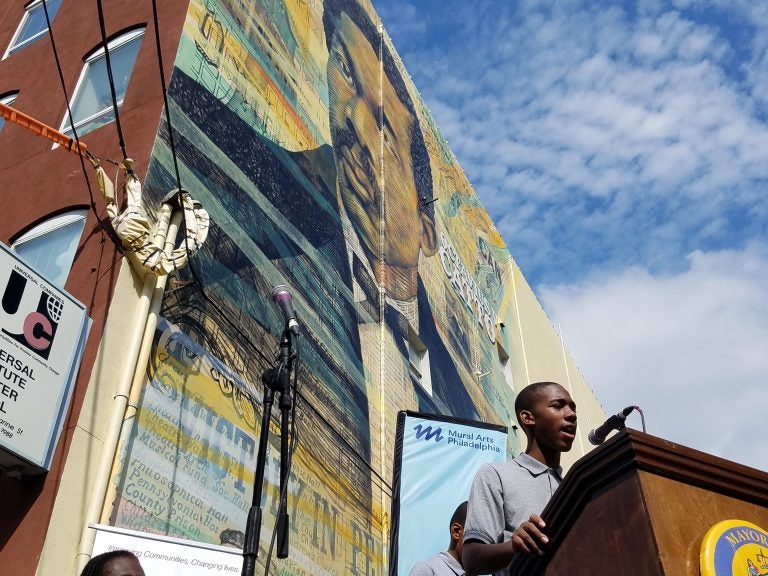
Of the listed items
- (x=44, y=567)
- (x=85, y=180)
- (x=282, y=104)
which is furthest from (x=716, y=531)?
(x=282, y=104)

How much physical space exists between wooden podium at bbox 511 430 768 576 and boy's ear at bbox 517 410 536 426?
1081mm

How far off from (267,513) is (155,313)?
2.49 m

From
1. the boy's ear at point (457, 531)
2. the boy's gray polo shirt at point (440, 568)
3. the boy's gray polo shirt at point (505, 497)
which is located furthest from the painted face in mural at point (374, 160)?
the boy's gray polo shirt at point (505, 497)

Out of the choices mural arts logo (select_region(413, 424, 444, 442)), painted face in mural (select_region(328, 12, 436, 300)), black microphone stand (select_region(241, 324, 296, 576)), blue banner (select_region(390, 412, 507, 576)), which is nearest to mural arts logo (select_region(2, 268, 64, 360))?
black microphone stand (select_region(241, 324, 296, 576))

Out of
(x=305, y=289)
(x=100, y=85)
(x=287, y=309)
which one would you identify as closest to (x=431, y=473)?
(x=305, y=289)

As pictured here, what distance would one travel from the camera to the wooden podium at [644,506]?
7.13ft

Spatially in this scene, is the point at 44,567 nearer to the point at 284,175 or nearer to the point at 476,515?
the point at 476,515

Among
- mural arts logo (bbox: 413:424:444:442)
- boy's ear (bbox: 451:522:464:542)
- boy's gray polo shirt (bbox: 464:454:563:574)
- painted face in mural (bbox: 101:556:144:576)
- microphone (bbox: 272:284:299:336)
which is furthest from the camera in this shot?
mural arts logo (bbox: 413:424:444:442)

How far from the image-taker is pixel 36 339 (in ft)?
23.3

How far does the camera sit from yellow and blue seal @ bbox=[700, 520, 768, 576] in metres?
2.13

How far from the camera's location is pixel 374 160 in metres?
16.4

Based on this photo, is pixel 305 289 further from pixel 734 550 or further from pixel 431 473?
pixel 734 550

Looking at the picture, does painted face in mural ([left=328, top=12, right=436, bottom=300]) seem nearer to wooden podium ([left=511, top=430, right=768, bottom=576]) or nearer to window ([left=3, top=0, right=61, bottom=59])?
window ([left=3, top=0, right=61, bottom=59])

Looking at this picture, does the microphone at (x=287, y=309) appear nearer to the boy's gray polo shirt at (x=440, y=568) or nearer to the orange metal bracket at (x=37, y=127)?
the boy's gray polo shirt at (x=440, y=568)
